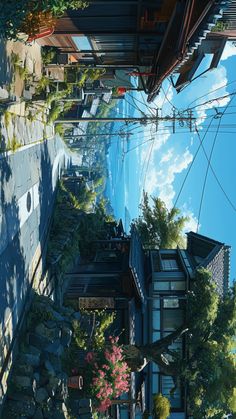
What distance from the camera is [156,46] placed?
63.0ft

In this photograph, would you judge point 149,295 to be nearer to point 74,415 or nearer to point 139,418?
point 139,418

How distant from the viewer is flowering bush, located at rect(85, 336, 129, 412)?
17172 millimetres

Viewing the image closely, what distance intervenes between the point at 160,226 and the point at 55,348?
1957 cm

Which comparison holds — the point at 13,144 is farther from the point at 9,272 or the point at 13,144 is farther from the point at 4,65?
the point at 9,272

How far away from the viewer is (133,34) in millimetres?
17844

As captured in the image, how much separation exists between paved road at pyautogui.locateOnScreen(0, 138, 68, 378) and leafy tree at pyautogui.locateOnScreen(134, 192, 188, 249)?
1501 centimetres

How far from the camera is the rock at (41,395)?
45.4ft

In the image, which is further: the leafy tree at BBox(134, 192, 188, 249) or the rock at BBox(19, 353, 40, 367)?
the leafy tree at BBox(134, 192, 188, 249)

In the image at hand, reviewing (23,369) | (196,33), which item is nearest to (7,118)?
(196,33)

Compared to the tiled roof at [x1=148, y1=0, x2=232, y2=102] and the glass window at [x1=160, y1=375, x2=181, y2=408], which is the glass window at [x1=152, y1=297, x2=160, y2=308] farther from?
the tiled roof at [x1=148, y1=0, x2=232, y2=102]

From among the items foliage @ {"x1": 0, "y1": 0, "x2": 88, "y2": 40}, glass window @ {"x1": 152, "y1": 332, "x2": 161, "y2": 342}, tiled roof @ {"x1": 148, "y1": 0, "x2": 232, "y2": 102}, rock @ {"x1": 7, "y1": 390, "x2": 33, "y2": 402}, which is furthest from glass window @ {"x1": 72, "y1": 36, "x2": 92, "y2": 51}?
glass window @ {"x1": 152, "y1": 332, "x2": 161, "y2": 342}

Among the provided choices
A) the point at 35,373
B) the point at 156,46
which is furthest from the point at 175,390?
the point at 156,46

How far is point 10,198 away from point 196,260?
16086 mm

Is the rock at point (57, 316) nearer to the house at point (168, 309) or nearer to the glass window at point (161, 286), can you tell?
the house at point (168, 309)
